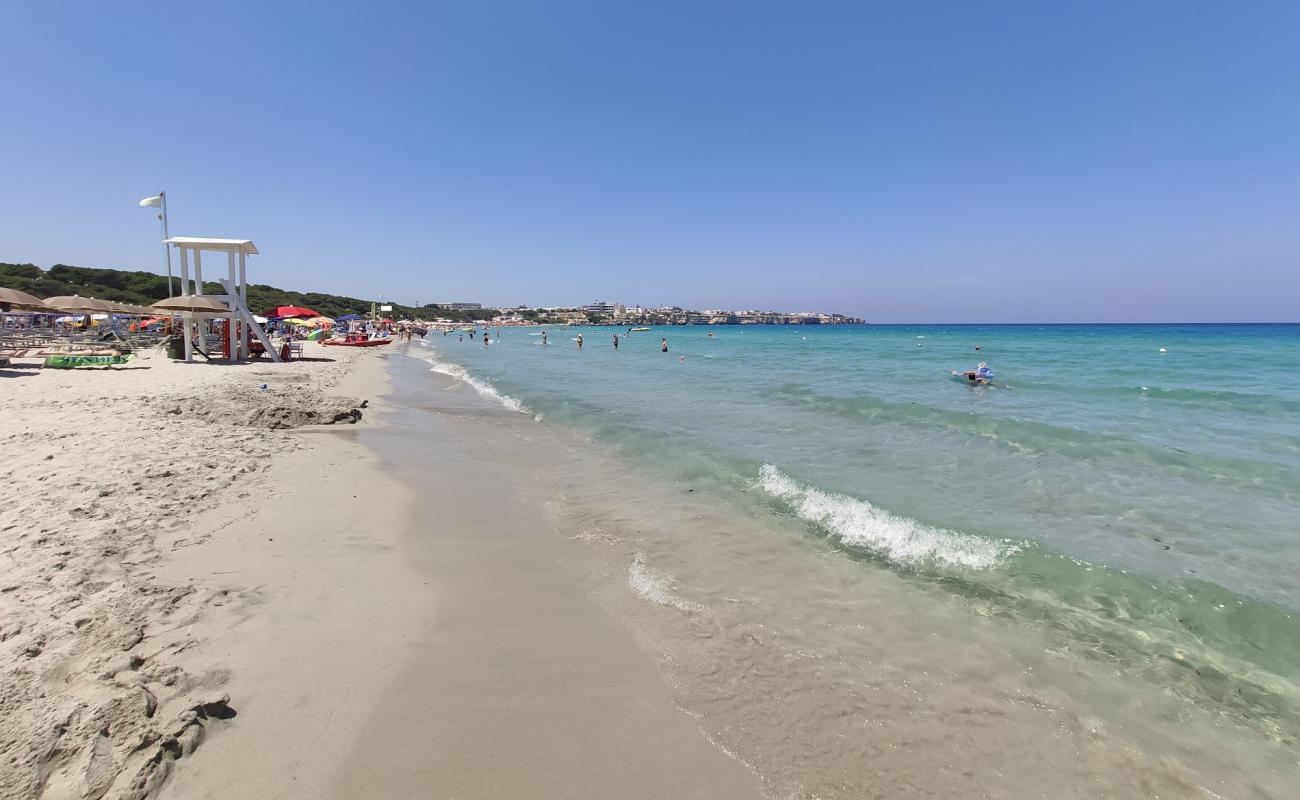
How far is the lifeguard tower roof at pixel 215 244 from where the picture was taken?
2155 centimetres

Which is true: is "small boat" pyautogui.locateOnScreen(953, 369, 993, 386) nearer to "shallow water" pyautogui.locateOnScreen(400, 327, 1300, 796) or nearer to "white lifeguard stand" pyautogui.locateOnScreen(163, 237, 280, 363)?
"shallow water" pyautogui.locateOnScreen(400, 327, 1300, 796)

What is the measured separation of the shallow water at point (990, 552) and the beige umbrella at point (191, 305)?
15.7 metres

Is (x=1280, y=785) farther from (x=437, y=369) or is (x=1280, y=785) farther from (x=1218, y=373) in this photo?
(x=1218, y=373)

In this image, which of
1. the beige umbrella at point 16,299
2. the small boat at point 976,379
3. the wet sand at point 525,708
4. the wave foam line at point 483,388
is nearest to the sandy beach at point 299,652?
the wet sand at point 525,708

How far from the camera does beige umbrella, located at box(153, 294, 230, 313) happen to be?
19.5m

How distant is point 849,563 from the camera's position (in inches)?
215

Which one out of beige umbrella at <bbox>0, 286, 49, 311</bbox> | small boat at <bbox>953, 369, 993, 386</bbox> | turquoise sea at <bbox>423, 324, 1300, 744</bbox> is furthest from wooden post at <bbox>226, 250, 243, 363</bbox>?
small boat at <bbox>953, 369, 993, 386</bbox>

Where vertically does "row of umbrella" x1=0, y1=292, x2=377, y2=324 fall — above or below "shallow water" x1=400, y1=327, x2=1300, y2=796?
A: above

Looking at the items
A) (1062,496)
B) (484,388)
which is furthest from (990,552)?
(484,388)

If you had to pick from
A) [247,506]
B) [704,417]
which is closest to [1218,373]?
[704,417]

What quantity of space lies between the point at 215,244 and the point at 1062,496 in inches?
1102

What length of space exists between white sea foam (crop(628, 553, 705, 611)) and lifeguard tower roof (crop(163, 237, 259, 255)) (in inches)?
964

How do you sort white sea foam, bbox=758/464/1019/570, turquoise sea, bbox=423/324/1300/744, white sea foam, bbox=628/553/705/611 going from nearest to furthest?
turquoise sea, bbox=423/324/1300/744, white sea foam, bbox=628/553/705/611, white sea foam, bbox=758/464/1019/570

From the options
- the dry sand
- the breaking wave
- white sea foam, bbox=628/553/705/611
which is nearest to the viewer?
the dry sand
